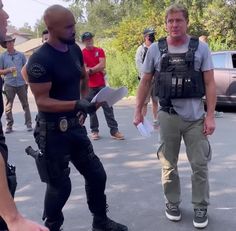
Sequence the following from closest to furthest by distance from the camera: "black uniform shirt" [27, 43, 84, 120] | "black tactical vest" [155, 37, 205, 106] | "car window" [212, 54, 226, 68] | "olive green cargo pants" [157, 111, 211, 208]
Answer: "black uniform shirt" [27, 43, 84, 120], "black tactical vest" [155, 37, 205, 106], "olive green cargo pants" [157, 111, 211, 208], "car window" [212, 54, 226, 68]

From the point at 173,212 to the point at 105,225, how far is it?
645 millimetres

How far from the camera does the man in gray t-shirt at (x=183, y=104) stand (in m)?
3.60

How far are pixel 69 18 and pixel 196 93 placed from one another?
1.22 m

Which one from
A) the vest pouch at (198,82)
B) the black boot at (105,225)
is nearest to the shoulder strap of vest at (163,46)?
the vest pouch at (198,82)

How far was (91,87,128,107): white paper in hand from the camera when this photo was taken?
3259mm

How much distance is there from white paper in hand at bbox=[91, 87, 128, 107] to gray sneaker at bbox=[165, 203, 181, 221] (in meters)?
1.12

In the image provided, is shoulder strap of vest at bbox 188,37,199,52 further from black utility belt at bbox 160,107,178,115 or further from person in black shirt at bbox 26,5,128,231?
Answer: person in black shirt at bbox 26,5,128,231

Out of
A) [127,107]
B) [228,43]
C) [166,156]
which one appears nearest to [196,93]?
[166,156]

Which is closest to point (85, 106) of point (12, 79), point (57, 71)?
point (57, 71)

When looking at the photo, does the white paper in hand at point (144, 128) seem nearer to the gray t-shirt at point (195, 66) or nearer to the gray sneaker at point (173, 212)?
the gray t-shirt at point (195, 66)

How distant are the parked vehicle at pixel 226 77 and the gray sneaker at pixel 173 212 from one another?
5.94 meters

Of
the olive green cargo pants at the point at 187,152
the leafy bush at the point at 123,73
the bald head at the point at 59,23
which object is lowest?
the leafy bush at the point at 123,73

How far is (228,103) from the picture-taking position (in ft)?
31.2

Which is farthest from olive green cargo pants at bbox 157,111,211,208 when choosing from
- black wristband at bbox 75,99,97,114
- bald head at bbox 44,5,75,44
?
bald head at bbox 44,5,75,44
